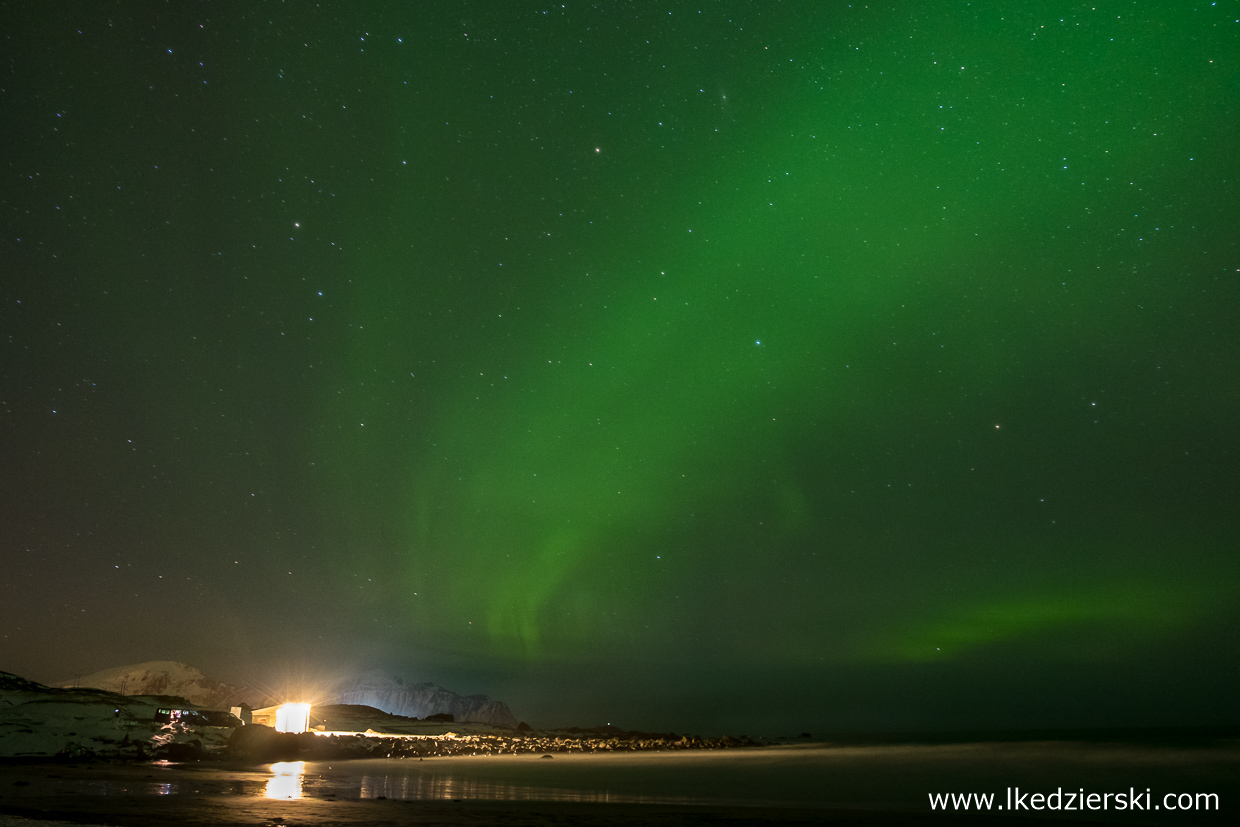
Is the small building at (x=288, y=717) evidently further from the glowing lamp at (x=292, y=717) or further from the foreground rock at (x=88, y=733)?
the foreground rock at (x=88, y=733)

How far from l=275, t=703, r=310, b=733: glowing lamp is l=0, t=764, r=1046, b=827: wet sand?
5354 cm

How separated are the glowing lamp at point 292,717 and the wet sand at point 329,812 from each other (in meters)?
53.5

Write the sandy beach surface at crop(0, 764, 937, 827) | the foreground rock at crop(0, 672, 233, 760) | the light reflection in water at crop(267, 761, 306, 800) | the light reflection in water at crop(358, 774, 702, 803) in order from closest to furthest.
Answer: the sandy beach surface at crop(0, 764, 937, 827), the light reflection in water at crop(267, 761, 306, 800), the light reflection in water at crop(358, 774, 702, 803), the foreground rock at crop(0, 672, 233, 760)

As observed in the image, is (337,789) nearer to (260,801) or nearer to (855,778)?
(260,801)

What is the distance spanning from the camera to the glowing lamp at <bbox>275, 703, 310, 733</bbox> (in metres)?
68.9

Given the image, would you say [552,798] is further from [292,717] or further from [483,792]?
[292,717]

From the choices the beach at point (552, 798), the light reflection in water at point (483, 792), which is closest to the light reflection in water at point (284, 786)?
the beach at point (552, 798)

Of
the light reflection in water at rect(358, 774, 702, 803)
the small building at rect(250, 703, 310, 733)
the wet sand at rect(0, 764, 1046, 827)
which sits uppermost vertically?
the wet sand at rect(0, 764, 1046, 827)

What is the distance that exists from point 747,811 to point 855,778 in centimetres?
1799

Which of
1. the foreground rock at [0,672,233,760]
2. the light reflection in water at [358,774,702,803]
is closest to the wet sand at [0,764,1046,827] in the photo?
the light reflection in water at [358,774,702,803]

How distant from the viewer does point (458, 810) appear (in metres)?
15.9

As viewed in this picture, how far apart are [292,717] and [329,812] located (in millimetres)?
64290

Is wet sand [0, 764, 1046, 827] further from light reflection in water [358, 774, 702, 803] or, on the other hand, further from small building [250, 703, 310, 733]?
small building [250, 703, 310, 733]

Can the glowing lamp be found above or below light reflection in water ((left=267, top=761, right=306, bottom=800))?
below
